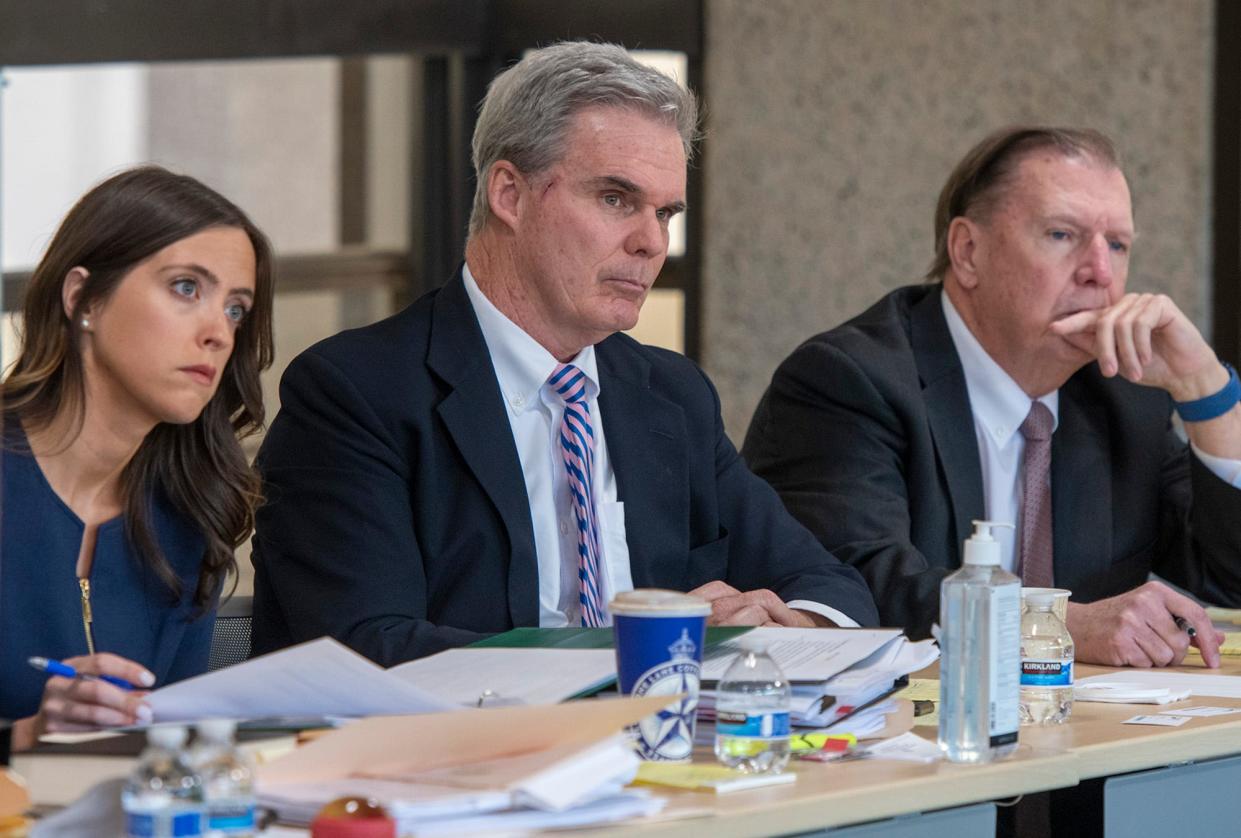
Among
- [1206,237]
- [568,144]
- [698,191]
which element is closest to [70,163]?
[698,191]

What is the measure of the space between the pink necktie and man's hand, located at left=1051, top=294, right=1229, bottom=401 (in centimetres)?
15

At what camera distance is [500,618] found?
2.22 m

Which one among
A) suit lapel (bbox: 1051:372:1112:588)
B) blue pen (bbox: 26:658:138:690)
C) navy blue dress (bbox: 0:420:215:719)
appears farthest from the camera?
suit lapel (bbox: 1051:372:1112:588)

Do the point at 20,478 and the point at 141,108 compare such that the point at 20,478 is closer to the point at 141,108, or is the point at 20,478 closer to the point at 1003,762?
the point at 1003,762

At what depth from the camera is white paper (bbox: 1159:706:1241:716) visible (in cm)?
192

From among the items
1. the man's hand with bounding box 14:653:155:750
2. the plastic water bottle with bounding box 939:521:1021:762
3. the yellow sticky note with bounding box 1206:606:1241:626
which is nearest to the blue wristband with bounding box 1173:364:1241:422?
the yellow sticky note with bounding box 1206:606:1241:626

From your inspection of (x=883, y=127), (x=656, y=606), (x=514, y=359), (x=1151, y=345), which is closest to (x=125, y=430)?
(x=514, y=359)

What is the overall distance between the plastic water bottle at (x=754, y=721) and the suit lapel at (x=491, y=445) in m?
0.68

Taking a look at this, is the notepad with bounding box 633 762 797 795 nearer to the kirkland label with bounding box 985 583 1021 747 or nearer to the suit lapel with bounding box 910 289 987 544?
the kirkland label with bounding box 985 583 1021 747

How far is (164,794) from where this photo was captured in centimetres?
119

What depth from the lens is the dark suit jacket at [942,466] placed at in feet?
9.10

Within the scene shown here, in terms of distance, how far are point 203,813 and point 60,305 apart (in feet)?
3.53

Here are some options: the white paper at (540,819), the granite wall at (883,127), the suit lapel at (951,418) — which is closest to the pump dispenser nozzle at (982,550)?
the white paper at (540,819)

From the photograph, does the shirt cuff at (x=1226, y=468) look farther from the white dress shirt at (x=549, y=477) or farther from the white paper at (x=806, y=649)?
the white paper at (x=806, y=649)
